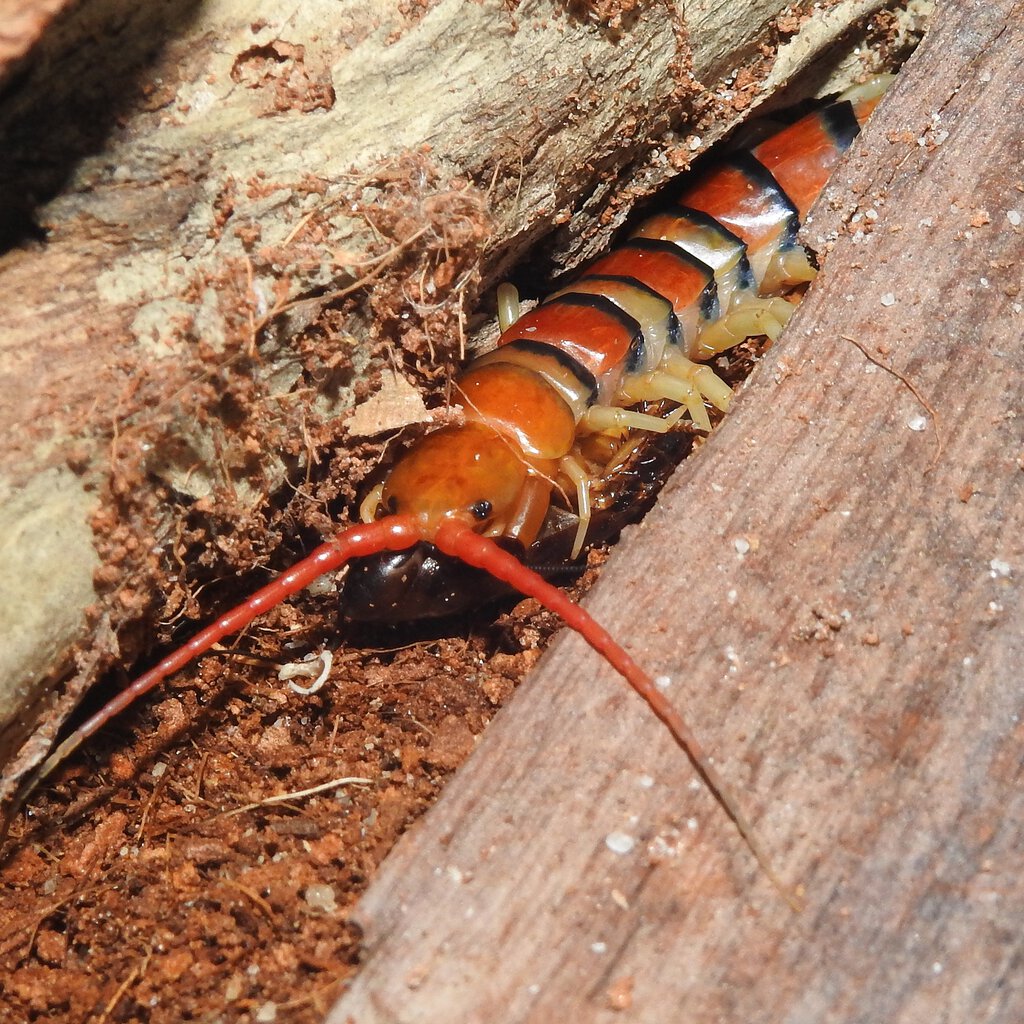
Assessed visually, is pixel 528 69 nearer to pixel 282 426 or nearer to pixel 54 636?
pixel 282 426

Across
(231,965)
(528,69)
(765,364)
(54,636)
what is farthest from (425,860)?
(528,69)

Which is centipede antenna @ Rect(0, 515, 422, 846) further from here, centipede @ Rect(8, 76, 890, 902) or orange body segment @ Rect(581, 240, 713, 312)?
orange body segment @ Rect(581, 240, 713, 312)

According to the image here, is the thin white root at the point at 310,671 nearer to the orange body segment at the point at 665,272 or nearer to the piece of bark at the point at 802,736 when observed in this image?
the piece of bark at the point at 802,736

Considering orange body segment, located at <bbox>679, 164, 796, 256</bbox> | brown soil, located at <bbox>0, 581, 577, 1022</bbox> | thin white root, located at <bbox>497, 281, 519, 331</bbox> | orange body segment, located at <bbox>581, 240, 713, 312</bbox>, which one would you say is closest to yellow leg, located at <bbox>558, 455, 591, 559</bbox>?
brown soil, located at <bbox>0, 581, 577, 1022</bbox>

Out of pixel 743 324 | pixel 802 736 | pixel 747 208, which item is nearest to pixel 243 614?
pixel 802 736

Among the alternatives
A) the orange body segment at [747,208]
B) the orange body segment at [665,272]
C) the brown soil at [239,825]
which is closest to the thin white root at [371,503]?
the brown soil at [239,825]

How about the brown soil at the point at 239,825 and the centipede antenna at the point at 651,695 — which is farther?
the brown soil at the point at 239,825
